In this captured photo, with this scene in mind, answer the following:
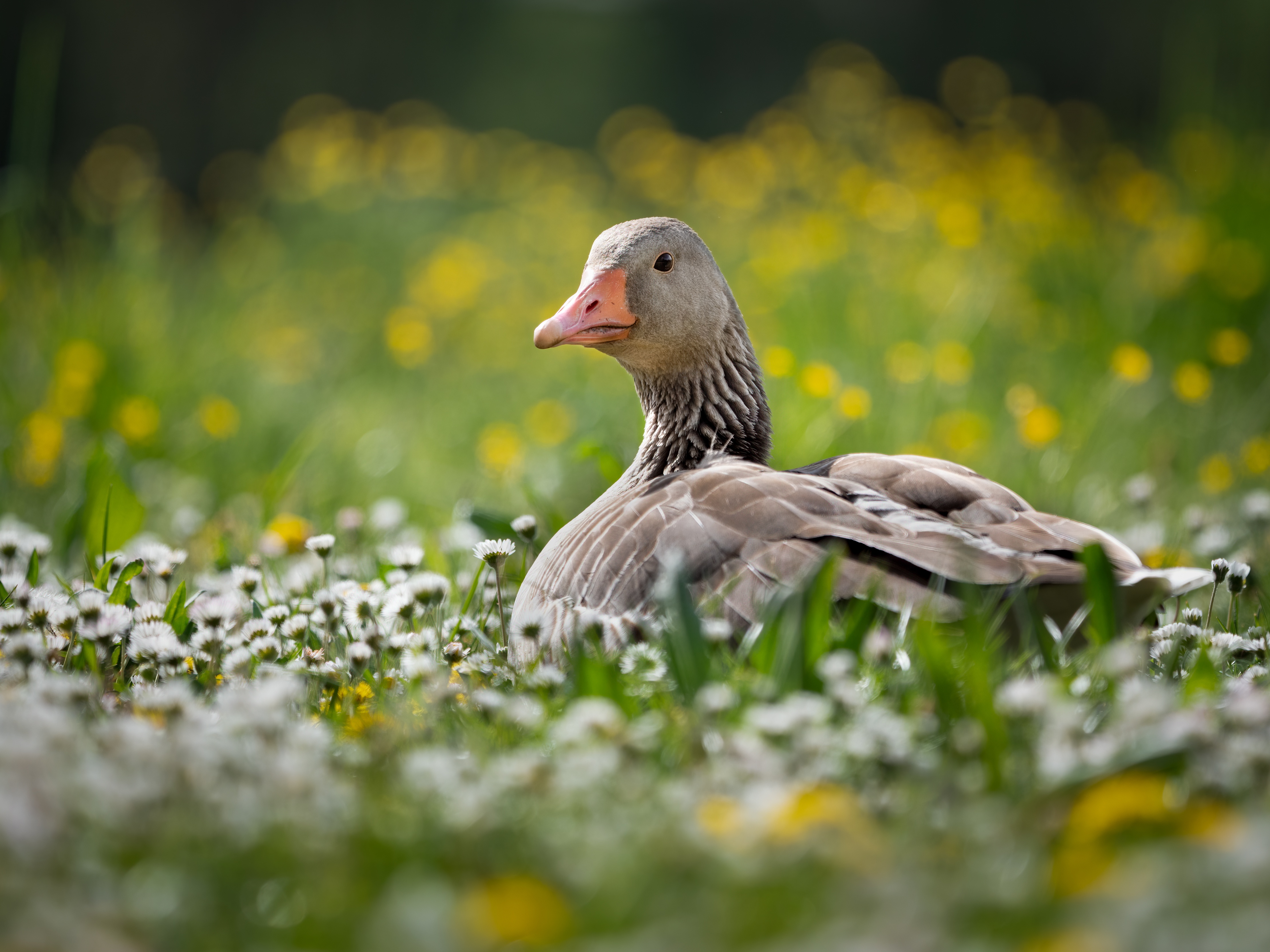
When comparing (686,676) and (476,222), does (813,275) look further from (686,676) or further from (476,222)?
(686,676)

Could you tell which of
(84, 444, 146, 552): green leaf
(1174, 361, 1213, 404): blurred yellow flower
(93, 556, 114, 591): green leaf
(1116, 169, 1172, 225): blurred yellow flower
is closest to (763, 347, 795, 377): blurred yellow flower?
(1174, 361, 1213, 404): blurred yellow flower

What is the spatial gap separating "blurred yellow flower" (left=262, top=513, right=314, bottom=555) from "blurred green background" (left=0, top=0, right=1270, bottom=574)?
2 centimetres

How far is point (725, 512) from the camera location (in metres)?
2.87

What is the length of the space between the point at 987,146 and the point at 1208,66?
1.51 m

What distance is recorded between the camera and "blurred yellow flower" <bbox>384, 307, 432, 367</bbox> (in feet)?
20.3

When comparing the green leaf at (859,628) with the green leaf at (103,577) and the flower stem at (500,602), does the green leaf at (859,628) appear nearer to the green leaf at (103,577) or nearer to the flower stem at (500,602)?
the flower stem at (500,602)

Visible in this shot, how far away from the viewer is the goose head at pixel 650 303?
3.51 m

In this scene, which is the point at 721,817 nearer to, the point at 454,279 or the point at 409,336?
the point at 409,336

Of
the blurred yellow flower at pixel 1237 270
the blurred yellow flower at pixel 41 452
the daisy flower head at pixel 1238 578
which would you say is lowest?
the daisy flower head at pixel 1238 578

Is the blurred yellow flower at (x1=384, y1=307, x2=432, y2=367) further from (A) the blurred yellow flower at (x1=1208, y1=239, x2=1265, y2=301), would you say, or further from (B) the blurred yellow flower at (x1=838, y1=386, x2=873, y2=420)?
(A) the blurred yellow flower at (x1=1208, y1=239, x2=1265, y2=301)

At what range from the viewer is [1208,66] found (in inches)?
317

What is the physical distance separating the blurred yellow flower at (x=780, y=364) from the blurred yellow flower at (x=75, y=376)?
3.26 m

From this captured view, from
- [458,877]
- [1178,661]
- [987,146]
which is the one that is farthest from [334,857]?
[987,146]

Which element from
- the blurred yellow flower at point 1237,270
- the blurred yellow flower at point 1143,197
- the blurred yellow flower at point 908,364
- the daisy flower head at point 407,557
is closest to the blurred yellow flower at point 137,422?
the daisy flower head at point 407,557
